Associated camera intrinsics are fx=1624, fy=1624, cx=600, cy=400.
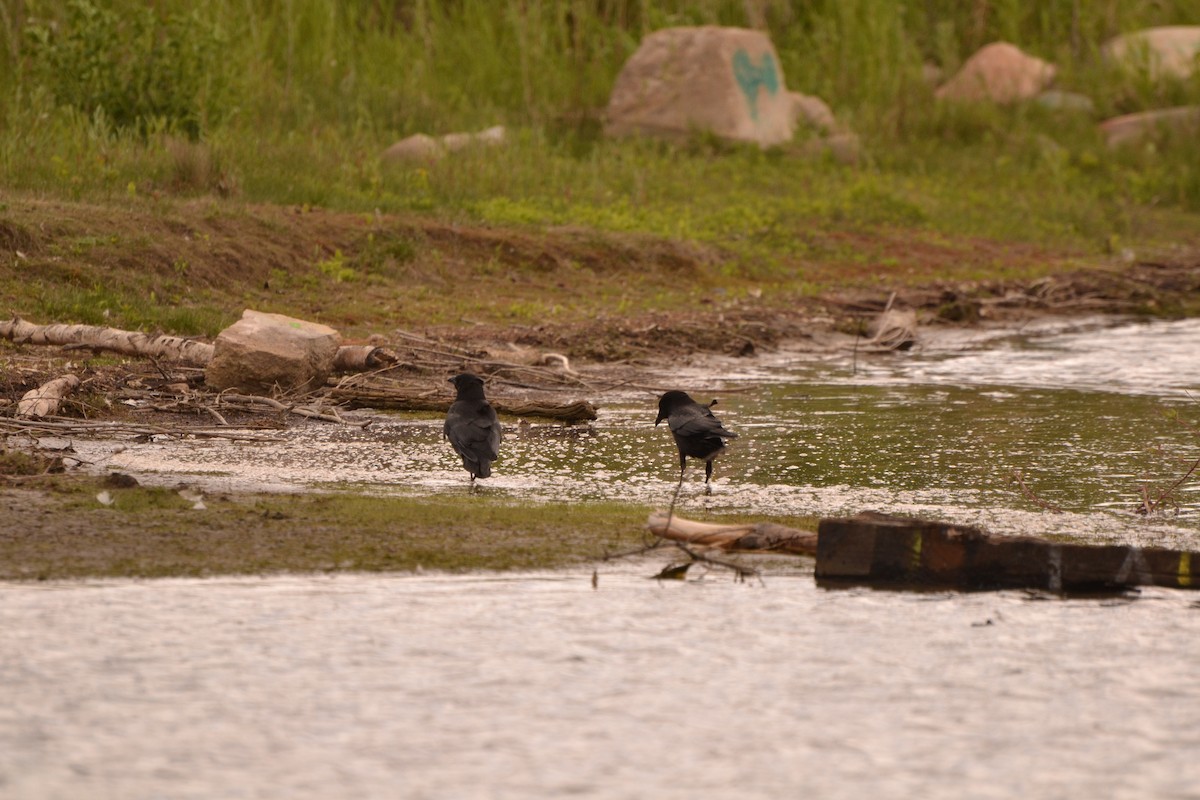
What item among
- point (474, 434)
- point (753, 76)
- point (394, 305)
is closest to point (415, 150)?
point (394, 305)

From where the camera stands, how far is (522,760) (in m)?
4.13

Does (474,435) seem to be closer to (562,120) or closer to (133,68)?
(133,68)

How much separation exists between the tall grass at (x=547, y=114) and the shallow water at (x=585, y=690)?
806cm

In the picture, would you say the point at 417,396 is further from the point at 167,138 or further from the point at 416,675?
the point at 167,138

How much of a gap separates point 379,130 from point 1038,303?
272 inches

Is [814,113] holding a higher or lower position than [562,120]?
higher

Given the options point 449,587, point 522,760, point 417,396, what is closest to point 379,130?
point 417,396

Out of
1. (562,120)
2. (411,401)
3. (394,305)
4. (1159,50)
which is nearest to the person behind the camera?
(411,401)

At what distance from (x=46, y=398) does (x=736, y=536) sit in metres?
3.79

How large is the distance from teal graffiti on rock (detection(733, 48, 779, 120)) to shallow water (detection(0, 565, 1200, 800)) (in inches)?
597

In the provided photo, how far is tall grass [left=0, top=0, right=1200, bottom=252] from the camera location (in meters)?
→ 14.0

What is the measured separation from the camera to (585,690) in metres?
4.66

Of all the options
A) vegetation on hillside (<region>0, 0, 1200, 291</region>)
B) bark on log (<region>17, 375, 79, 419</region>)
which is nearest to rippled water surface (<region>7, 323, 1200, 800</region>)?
bark on log (<region>17, 375, 79, 419</region>)

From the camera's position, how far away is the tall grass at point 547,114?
14023mm
